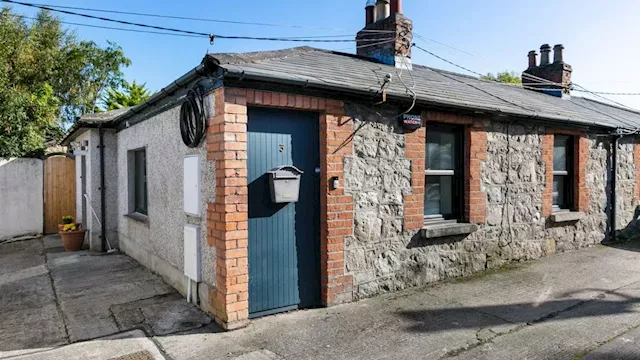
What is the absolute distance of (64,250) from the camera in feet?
29.0

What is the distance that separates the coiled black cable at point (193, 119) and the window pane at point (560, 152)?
6.92 m

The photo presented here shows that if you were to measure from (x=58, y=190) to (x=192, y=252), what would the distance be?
353 inches

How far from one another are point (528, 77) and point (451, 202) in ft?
24.7

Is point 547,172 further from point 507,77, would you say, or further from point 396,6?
point 507,77

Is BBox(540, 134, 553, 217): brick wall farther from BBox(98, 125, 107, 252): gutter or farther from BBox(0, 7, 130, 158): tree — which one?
BBox(0, 7, 130, 158): tree

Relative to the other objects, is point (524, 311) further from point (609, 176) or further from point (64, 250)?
point (64, 250)

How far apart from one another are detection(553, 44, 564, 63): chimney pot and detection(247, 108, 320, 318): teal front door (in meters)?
9.82

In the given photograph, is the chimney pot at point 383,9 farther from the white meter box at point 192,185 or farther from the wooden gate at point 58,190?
the wooden gate at point 58,190

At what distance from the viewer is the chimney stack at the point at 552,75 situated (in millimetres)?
11211

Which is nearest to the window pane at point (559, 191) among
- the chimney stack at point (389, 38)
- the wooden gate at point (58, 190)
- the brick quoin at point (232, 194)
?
the chimney stack at point (389, 38)

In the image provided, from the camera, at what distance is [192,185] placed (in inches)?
188

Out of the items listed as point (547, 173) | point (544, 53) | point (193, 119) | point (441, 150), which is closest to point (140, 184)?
point (193, 119)

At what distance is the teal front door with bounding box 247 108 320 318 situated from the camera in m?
4.36

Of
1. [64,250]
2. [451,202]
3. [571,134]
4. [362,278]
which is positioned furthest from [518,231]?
[64,250]
